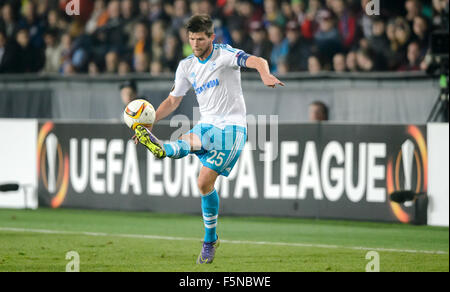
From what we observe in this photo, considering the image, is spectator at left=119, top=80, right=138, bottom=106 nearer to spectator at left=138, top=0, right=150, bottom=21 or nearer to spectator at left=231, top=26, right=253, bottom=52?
spectator at left=231, top=26, right=253, bottom=52

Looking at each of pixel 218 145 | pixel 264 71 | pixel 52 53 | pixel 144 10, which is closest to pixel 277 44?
pixel 144 10

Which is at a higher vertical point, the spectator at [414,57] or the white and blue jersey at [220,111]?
the spectator at [414,57]

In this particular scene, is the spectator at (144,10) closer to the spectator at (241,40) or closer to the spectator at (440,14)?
the spectator at (241,40)

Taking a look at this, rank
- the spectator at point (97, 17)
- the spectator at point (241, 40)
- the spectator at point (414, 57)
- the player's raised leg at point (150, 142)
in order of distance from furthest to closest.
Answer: the spectator at point (97, 17) → the spectator at point (241, 40) → the spectator at point (414, 57) → the player's raised leg at point (150, 142)

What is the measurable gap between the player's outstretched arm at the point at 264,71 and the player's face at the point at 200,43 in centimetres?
46

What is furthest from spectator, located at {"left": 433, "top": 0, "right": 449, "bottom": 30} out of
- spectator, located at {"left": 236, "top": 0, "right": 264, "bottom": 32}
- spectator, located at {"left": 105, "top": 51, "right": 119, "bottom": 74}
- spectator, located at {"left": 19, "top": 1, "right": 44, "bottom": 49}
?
spectator, located at {"left": 19, "top": 1, "right": 44, "bottom": 49}

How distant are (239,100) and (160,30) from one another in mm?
8271

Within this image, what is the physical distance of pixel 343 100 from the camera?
43.9ft

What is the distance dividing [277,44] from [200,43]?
22.5 feet

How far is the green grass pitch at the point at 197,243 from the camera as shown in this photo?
8805mm

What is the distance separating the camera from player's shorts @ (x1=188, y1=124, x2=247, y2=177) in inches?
341

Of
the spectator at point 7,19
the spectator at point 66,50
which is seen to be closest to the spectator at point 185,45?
the spectator at point 66,50

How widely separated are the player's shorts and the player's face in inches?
26.8

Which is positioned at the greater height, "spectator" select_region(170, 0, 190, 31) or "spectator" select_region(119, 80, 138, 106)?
"spectator" select_region(170, 0, 190, 31)
